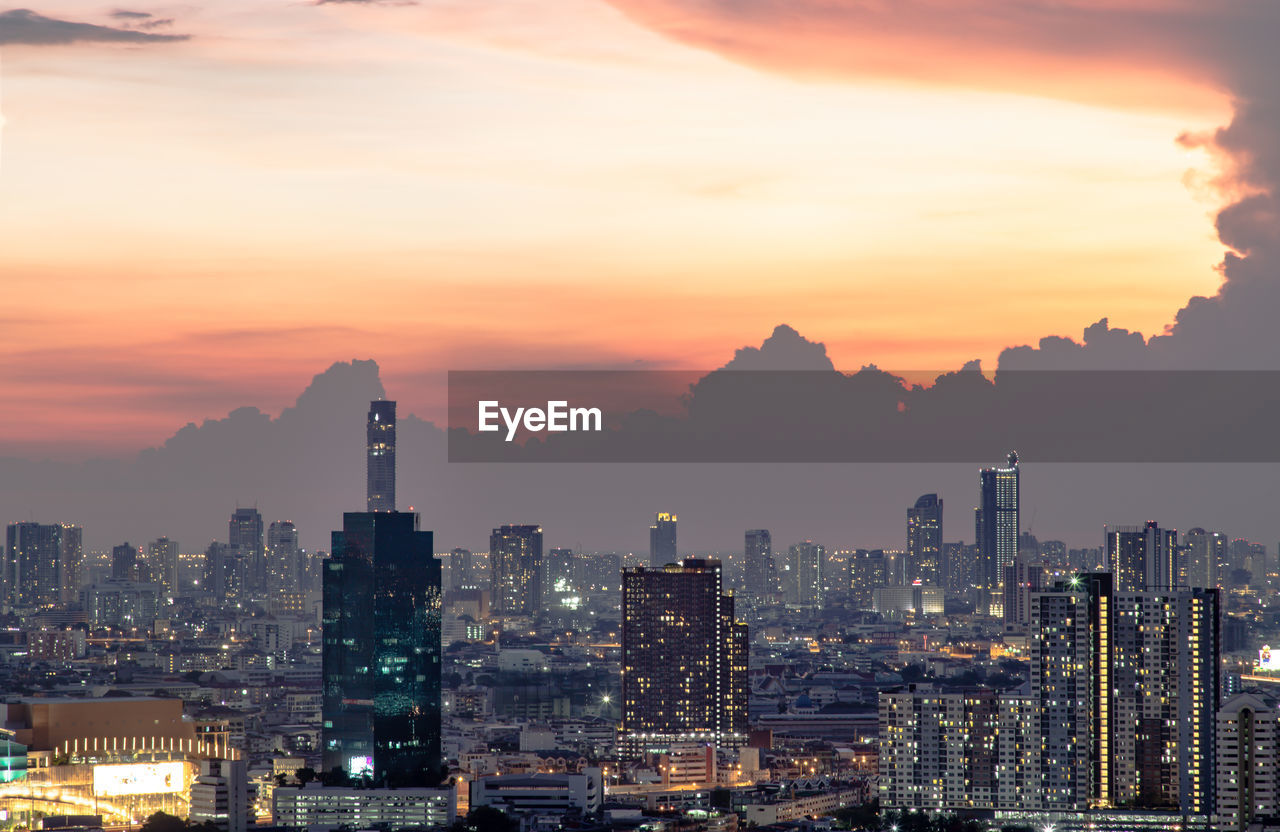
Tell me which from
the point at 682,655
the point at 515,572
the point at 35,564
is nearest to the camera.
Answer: the point at 682,655

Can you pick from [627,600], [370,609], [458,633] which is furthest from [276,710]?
[458,633]

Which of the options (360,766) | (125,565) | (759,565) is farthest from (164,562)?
(360,766)

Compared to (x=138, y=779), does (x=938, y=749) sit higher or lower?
higher

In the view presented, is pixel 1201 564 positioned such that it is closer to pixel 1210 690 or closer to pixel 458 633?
pixel 458 633

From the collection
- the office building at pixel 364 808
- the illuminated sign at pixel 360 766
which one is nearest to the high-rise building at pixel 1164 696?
the office building at pixel 364 808

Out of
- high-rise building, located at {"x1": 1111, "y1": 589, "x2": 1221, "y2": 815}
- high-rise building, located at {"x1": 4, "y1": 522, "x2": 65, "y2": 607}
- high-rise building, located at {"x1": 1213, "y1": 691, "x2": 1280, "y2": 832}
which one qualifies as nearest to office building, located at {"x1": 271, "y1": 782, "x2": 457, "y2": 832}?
high-rise building, located at {"x1": 1111, "y1": 589, "x2": 1221, "y2": 815}

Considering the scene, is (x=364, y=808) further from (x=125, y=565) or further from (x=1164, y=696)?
(x=125, y=565)
